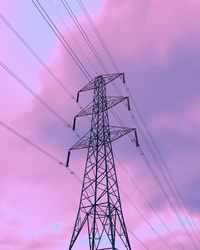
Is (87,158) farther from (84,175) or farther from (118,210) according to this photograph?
(118,210)

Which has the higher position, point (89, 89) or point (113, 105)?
point (89, 89)

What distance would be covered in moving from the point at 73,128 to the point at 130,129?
624 cm

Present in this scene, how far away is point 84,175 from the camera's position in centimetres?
3159

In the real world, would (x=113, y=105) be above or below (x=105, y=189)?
above

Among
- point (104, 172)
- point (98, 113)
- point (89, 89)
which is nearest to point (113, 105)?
point (98, 113)

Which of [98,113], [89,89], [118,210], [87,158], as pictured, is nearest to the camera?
[118,210]

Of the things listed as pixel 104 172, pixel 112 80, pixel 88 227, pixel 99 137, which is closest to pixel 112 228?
pixel 88 227

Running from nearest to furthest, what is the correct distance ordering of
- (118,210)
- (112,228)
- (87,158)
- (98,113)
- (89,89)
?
(112,228) → (118,210) → (87,158) → (98,113) → (89,89)

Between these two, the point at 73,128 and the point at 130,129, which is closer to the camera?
the point at 130,129

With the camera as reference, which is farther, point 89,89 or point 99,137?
point 89,89

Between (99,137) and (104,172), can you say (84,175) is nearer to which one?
(104,172)

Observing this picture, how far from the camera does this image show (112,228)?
28.1 meters

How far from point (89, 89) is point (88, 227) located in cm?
1496

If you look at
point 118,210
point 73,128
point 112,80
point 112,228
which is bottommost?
point 112,228
